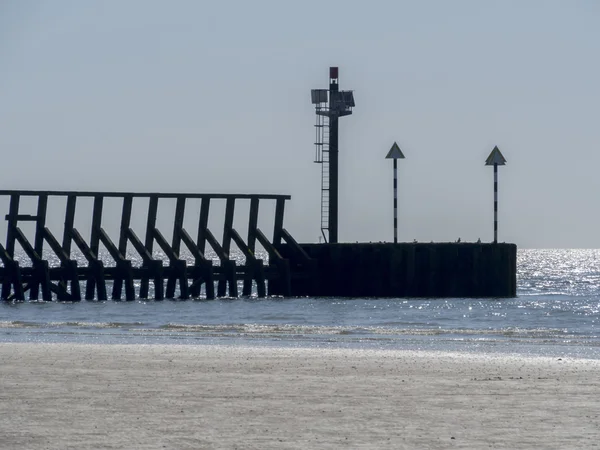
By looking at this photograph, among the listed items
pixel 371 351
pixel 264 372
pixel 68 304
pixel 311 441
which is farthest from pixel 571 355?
pixel 68 304

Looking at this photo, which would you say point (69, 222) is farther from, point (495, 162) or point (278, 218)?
point (495, 162)

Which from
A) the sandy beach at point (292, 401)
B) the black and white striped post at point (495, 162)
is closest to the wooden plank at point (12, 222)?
the black and white striped post at point (495, 162)

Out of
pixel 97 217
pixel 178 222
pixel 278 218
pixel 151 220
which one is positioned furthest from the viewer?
pixel 278 218

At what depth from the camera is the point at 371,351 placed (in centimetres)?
1764

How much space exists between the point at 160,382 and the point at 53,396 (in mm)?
1663

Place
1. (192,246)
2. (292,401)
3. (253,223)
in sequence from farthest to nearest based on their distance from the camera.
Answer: (253,223), (192,246), (292,401)

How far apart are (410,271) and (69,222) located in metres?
11.0

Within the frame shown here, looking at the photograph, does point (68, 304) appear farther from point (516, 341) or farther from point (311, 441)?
point (311, 441)

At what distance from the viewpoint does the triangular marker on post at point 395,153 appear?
36.2m

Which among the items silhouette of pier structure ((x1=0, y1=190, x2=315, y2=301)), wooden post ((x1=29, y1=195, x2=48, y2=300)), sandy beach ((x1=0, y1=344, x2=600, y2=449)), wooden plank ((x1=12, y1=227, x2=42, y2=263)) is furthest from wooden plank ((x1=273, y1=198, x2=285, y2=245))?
sandy beach ((x1=0, y1=344, x2=600, y2=449))

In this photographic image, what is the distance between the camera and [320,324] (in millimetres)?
27297

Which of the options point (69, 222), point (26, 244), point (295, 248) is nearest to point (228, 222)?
point (295, 248)

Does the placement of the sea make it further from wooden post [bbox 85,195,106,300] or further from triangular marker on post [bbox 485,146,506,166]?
triangular marker on post [bbox 485,146,506,166]

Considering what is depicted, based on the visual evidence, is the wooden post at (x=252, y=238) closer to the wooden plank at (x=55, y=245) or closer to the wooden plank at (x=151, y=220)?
the wooden plank at (x=151, y=220)
